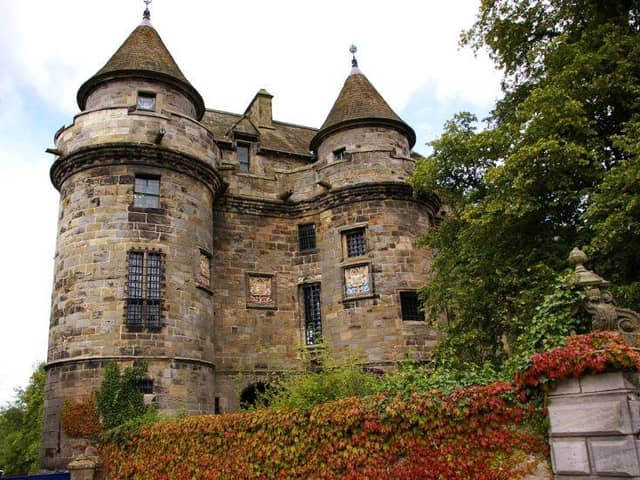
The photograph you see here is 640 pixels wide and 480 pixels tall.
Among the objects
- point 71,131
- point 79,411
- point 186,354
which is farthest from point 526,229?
point 71,131

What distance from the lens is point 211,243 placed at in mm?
19953

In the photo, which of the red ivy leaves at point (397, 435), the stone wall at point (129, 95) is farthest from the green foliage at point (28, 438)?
the red ivy leaves at point (397, 435)

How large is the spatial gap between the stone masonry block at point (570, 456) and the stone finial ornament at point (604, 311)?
4.38 feet

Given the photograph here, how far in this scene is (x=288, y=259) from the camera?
72.5ft

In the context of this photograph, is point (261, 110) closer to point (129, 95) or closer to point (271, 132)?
point (271, 132)

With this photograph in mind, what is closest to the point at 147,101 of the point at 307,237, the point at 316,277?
the point at 307,237

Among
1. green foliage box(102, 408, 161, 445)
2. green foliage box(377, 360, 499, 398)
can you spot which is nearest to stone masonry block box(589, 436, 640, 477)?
green foliage box(377, 360, 499, 398)

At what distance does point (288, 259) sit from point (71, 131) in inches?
332

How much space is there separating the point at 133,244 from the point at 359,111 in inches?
404

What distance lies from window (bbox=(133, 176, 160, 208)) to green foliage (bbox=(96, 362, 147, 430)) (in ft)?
16.1

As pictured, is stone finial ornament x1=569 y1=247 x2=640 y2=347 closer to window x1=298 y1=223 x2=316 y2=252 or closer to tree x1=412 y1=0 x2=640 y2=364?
tree x1=412 y1=0 x2=640 y2=364

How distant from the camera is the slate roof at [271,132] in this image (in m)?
24.6

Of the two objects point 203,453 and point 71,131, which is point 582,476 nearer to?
point 203,453

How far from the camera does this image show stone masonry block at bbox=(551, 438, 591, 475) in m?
6.48
